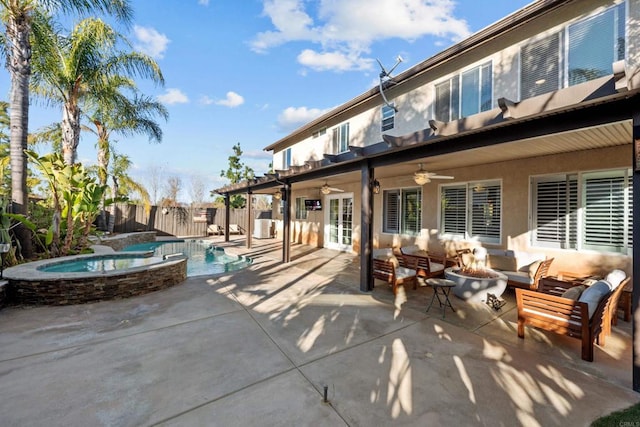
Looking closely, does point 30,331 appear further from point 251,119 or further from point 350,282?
point 251,119

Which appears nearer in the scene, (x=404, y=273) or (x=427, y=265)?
(x=404, y=273)

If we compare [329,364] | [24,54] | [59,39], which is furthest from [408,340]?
[59,39]

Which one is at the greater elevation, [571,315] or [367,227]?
[367,227]

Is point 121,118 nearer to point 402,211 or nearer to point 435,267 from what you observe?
point 402,211

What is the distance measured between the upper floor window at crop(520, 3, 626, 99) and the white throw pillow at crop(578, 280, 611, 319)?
4760 mm

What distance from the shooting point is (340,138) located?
12109mm

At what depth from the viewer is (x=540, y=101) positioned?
345 centimetres

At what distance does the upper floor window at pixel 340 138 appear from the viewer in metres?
11.8

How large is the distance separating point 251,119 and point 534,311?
2226cm

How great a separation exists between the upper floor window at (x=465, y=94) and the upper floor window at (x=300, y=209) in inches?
354

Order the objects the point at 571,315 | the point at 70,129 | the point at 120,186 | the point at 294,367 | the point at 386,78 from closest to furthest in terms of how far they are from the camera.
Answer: the point at 294,367 < the point at 571,315 < the point at 386,78 < the point at 70,129 < the point at 120,186

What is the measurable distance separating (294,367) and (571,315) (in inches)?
148

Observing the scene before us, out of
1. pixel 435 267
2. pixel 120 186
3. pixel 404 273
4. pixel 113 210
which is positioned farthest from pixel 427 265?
pixel 120 186

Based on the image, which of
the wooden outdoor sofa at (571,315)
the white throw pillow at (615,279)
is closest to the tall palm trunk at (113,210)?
the wooden outdoor sofa at (571,315)
